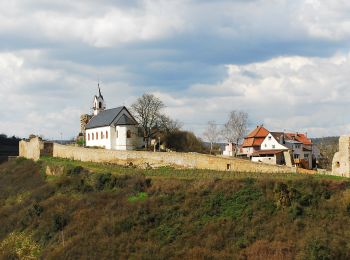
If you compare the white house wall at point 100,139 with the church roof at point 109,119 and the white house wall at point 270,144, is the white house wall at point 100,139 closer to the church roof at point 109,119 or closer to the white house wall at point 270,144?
the church roof at point 109,119

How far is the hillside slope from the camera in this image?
33.2 meters

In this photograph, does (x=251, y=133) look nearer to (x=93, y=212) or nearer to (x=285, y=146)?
(x=285, y=146)

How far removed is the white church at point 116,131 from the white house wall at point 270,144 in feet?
52.0

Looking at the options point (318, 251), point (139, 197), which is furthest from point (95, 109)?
point (318, 251)

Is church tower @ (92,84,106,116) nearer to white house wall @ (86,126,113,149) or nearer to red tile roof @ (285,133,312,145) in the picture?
white house wall @ (86,126,113,149)

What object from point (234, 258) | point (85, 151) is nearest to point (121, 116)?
point (85, 151)

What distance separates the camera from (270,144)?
6969 cm

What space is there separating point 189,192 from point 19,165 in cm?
3892

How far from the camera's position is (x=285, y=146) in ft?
222

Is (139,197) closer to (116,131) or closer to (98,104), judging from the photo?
(116,131)

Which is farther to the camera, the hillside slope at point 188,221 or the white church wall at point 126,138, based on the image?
the white church wall at point 126,138

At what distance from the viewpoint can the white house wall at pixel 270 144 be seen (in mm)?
68125

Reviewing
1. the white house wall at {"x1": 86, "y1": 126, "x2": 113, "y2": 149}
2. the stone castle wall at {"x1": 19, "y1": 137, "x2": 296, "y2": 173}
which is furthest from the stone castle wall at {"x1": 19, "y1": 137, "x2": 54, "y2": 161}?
the white house wall at {"x1": 86, "y1": 126, "x2": 113, "y2": 149}

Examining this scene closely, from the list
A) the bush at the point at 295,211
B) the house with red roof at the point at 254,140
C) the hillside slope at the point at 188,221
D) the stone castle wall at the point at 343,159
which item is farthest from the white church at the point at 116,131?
the bush at the point at 295,211
